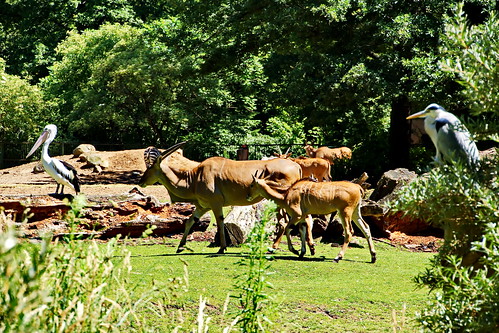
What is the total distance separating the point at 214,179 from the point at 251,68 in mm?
22720

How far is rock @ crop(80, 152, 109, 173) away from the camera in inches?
1208

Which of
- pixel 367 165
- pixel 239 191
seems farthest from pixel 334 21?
pixel 239 191

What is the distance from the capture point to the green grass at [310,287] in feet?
23.1

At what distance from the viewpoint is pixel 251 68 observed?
3462cm

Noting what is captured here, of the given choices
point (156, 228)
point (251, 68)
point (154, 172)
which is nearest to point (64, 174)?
point (156, 228)

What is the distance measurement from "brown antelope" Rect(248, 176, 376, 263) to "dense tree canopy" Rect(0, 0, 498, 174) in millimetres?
2307

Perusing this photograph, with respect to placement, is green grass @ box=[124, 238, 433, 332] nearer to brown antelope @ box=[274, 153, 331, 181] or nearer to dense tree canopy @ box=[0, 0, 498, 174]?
dense tree canopy @ box=[0, 0, 498, 174]

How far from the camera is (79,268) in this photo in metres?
3.57

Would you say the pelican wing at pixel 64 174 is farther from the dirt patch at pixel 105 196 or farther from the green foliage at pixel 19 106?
the green foliage at pixel 19 106

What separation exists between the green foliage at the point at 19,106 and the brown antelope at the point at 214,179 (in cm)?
2466

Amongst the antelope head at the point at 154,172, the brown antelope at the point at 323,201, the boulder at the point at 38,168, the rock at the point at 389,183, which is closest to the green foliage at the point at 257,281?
the brown antelope at the point at 323,201

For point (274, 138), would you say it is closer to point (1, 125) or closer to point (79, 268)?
point (1, 125)

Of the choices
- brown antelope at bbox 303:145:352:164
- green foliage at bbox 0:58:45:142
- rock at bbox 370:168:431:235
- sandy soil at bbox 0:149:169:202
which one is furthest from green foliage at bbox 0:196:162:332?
green foliage at bbox 0:58:45:142

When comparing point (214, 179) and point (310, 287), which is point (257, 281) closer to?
point (310, 287)
